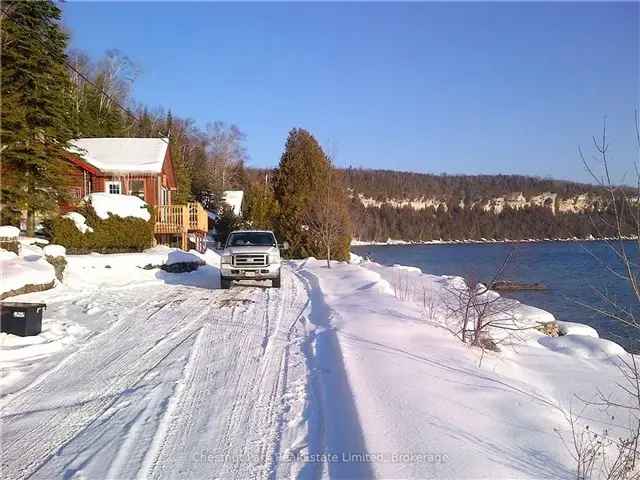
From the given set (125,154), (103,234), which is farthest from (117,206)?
(125,154)

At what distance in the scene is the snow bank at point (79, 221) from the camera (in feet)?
59.8

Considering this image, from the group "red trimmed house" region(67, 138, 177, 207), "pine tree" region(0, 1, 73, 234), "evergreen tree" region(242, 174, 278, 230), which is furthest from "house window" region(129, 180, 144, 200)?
"evergreen tree" region(242, 174, 278, 230)

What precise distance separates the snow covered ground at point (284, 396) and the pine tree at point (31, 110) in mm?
8626

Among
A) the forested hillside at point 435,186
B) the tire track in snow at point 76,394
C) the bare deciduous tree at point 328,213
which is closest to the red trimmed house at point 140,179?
the bare deciduous tree at point 328,213

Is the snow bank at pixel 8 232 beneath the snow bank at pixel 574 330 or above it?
above

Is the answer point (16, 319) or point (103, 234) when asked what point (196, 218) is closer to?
point (103, 234)

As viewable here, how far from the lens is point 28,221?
1848cm

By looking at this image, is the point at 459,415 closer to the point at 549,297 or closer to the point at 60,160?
the point at 60,160

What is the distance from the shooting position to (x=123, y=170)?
27547 millimetres

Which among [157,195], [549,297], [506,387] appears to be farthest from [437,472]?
[157,195]

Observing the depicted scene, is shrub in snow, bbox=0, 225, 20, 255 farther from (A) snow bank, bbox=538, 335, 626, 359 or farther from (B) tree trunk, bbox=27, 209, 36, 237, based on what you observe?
(A) snow bank, bbox=538, 335, 626, 359

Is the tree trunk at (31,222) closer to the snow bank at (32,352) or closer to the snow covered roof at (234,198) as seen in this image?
the snow bank at (32,352)

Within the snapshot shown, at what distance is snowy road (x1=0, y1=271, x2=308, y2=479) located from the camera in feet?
13.8

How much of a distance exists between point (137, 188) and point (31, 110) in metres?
10.5
